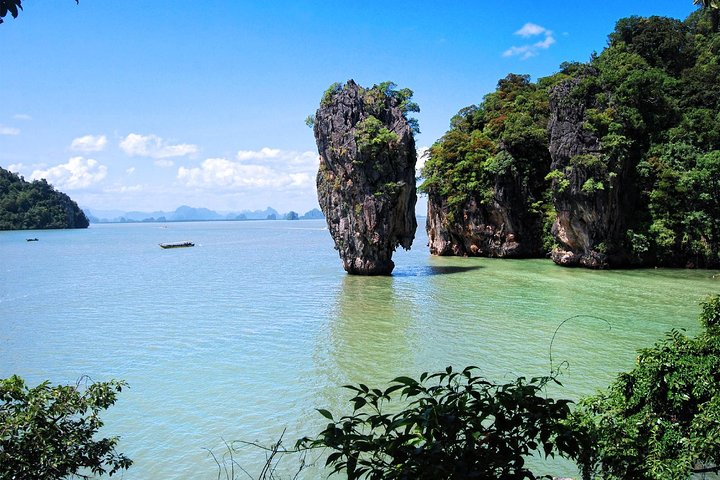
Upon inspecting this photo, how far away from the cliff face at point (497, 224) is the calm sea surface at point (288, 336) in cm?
698

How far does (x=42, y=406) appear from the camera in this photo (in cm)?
477

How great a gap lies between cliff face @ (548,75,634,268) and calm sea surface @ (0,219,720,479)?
7.31 ft

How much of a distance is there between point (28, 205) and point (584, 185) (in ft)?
378

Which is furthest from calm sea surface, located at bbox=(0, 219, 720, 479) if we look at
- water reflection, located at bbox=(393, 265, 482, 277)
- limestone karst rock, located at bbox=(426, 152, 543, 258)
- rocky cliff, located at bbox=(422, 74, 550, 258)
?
rocky cliff, located at bbox=(422, 74, 550, 258)

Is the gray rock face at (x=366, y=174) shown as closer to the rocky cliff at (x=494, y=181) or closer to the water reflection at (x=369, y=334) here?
the water reflection at (x=369, y=334)

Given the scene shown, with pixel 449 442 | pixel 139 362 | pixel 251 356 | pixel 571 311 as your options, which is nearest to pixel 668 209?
pixel 571 311

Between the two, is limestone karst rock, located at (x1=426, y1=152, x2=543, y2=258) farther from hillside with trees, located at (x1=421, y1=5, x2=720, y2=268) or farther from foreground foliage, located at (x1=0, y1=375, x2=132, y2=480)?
foreground foliage, located at (x1=0, y1=375, x2=132, y2=480)

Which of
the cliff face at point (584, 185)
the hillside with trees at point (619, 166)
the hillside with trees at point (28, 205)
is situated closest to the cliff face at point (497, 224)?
the hillside with trees at point (619, 166)

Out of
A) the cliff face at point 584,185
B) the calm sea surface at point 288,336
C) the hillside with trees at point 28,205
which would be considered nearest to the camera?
the calm sea surface at point 288,336

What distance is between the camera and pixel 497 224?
1471 inches

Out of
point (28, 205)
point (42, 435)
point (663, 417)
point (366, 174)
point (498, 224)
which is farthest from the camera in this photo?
point (28, 205)

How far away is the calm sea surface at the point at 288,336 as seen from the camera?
9.90 meters

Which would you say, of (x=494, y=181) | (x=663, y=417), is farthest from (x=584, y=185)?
(x=663, y=417)

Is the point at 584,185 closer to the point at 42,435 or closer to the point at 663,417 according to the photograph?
the point at 663,417
